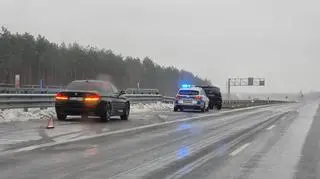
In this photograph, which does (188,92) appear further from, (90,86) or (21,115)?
Result: (21,115)

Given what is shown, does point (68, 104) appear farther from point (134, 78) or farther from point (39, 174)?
point (134, 78)

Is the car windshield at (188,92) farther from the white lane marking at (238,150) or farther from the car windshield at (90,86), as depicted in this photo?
the white lane marking at (238,150)

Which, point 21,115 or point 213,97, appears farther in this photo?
point 213,97

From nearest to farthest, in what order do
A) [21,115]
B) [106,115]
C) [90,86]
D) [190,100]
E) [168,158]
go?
1. [168,158]
2. [106,115]
3. [90,86]
4. [21,115]
5. [190,100]

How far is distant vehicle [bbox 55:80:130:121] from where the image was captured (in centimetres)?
2189

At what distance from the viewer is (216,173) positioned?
9.80 meters

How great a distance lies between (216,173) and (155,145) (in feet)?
→ 15.4

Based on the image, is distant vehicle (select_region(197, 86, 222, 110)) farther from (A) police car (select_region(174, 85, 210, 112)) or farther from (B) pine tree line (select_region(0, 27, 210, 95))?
(B) pine tree line (select_region(0, 27, 210, 95))

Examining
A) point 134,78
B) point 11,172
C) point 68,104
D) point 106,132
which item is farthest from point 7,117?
point 134,78

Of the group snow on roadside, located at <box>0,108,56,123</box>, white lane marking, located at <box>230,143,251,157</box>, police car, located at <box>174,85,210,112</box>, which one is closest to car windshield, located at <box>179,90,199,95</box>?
police car, located at <box>174,85,210,112</box>

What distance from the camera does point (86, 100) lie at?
2189cm

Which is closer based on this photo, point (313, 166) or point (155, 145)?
point (313, 166)

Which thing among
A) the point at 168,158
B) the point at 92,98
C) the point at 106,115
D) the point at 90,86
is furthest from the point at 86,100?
the point at 168,158

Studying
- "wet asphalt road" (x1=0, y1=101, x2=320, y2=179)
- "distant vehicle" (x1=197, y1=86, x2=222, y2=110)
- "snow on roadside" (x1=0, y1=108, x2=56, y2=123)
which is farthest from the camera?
"distant vehicle" (x1=197, y1=86, x2=222, y2=110)
